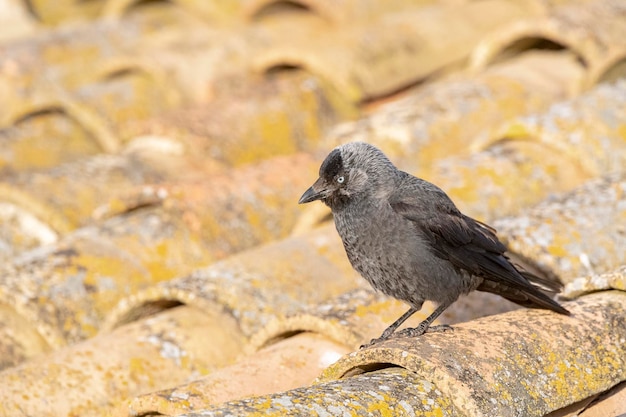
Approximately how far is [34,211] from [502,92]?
285cm

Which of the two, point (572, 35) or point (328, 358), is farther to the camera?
point (572, 35)

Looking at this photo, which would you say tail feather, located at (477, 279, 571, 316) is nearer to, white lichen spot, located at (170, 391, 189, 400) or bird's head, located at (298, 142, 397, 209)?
bird's head, located at (298, 142, 397, 209)

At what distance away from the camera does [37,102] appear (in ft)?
23.9

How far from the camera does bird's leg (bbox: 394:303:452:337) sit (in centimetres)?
359

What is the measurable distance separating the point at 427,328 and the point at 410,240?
335 mm

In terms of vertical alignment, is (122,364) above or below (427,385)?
above

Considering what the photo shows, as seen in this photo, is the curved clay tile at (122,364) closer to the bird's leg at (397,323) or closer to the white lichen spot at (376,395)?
the bird's leg at (397,323)

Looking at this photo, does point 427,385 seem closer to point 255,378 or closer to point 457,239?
point 255,378

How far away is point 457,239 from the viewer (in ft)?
Answer: 12.9

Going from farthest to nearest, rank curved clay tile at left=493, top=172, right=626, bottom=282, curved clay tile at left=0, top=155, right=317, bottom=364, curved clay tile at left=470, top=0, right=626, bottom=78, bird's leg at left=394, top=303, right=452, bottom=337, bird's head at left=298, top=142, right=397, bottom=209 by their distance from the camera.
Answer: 1. curved clay tile at left=470, top=0, right=626, bottom=78
2. curved clay tile at left=0, top=155, right=317, bottom=364
3. curved clay tile at left=493, top=172, right=626, bottom=282
4. bird's head at left=298, top=142, right=397, bottom=209
5. bird's leg at left=394, top=303, right=452, bottom=337

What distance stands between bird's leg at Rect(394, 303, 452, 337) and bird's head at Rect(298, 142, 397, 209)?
49 centimetres

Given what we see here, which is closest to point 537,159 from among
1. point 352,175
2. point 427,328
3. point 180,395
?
point 352,175

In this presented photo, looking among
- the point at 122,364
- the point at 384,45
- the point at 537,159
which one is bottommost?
the point at 122,364

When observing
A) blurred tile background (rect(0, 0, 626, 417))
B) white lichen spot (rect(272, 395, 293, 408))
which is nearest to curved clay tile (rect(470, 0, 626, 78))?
blurred tile background (rect(0, 0, 626, 417))
